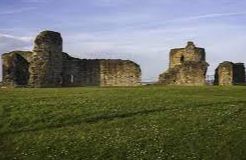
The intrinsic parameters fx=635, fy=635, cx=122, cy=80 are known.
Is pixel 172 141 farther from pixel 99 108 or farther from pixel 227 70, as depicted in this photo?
pixel 227 70

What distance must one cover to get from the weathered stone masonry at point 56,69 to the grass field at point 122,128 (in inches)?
932

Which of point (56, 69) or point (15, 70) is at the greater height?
point (56, 69)

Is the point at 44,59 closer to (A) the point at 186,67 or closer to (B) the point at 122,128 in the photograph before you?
(A) the point at 186,67

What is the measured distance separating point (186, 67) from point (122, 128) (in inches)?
1587

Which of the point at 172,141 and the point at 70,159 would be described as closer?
the point at 70,159

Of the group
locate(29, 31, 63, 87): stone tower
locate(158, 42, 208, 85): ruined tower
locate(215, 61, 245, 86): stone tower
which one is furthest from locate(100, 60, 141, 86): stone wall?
locate(215, 61, 245, 86): stone tower

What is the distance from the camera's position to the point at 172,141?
1126 inches

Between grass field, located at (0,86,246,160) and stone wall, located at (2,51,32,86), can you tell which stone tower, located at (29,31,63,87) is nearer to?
stone wall, located at (2,51,32,86)

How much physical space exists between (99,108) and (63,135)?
5.77 meters

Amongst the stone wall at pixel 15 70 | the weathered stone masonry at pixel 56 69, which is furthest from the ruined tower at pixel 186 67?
the stone wall at pixel 15 70

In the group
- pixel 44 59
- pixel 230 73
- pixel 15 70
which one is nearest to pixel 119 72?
pixel 44 59

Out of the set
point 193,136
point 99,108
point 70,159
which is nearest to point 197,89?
point 99,108

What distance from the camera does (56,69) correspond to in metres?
65.6

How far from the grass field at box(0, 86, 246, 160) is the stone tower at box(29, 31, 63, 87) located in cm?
2318
